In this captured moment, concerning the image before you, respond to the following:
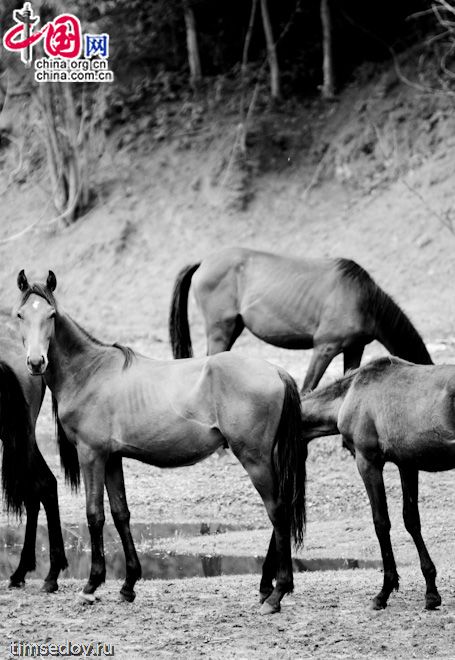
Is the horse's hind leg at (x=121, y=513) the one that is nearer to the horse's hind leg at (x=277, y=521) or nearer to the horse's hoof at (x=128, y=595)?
the horse's hoof at (x=128, y=595)

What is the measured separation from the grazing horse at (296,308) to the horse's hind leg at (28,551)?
425 cm

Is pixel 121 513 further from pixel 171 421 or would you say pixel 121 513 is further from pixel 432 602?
pixel 432 602

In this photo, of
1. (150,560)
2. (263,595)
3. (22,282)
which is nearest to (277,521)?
(263,595)

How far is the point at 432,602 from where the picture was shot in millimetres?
6848

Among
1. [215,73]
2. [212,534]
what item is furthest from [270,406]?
[215,73]

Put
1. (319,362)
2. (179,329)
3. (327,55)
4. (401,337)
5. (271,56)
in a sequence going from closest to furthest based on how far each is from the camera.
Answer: (401,337) → (319,362) → (179,329) → (327,55) → (271,56)

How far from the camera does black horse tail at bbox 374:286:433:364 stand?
11.6 meters

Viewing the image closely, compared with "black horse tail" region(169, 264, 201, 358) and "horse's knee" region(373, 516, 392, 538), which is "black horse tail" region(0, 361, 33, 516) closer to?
"horse's knee" region(373, 516, 392, 538)

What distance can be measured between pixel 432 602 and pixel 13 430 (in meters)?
3.27

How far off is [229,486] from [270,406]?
4.96 metres

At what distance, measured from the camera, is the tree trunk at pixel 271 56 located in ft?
78.3

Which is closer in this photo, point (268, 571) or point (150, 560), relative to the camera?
point (268, 571)

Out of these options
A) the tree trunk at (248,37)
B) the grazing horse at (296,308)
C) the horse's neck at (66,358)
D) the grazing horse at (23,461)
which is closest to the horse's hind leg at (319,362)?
the grazing horse at (296,308)

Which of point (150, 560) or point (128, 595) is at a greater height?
point (128, 595)
